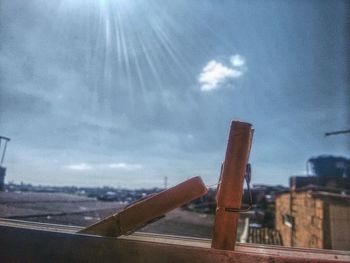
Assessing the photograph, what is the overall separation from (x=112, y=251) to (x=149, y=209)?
1.18 ft

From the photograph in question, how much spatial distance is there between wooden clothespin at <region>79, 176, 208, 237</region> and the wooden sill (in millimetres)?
147

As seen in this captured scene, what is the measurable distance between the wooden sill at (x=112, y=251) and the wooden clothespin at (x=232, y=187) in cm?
11

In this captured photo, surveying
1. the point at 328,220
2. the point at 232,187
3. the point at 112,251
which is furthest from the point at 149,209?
the point at 328,220

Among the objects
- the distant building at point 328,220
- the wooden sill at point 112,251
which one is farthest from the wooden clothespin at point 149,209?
the distant building at point 328,220

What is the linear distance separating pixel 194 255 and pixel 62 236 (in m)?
0.85

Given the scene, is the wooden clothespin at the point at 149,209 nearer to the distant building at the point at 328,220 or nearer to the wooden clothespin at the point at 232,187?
the wooden clothespin at the point at 232,187

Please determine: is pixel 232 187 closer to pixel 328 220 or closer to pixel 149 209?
pixel 149 209

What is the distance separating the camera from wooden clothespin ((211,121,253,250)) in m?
1.77

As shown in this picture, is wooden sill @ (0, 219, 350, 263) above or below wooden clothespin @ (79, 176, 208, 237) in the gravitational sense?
below

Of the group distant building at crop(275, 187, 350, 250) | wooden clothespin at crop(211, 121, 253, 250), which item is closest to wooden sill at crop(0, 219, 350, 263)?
wooden clothespin at crop(211, 121, 253, 250)

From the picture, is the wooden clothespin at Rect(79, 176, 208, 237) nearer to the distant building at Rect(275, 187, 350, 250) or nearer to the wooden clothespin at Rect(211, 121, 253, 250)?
the wooden clothespin at Rect(211, 121, 253, 250)

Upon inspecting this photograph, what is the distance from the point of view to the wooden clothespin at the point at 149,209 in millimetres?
1945

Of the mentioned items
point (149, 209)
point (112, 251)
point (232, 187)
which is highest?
point (232, 187)

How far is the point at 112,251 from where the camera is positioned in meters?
1.74
